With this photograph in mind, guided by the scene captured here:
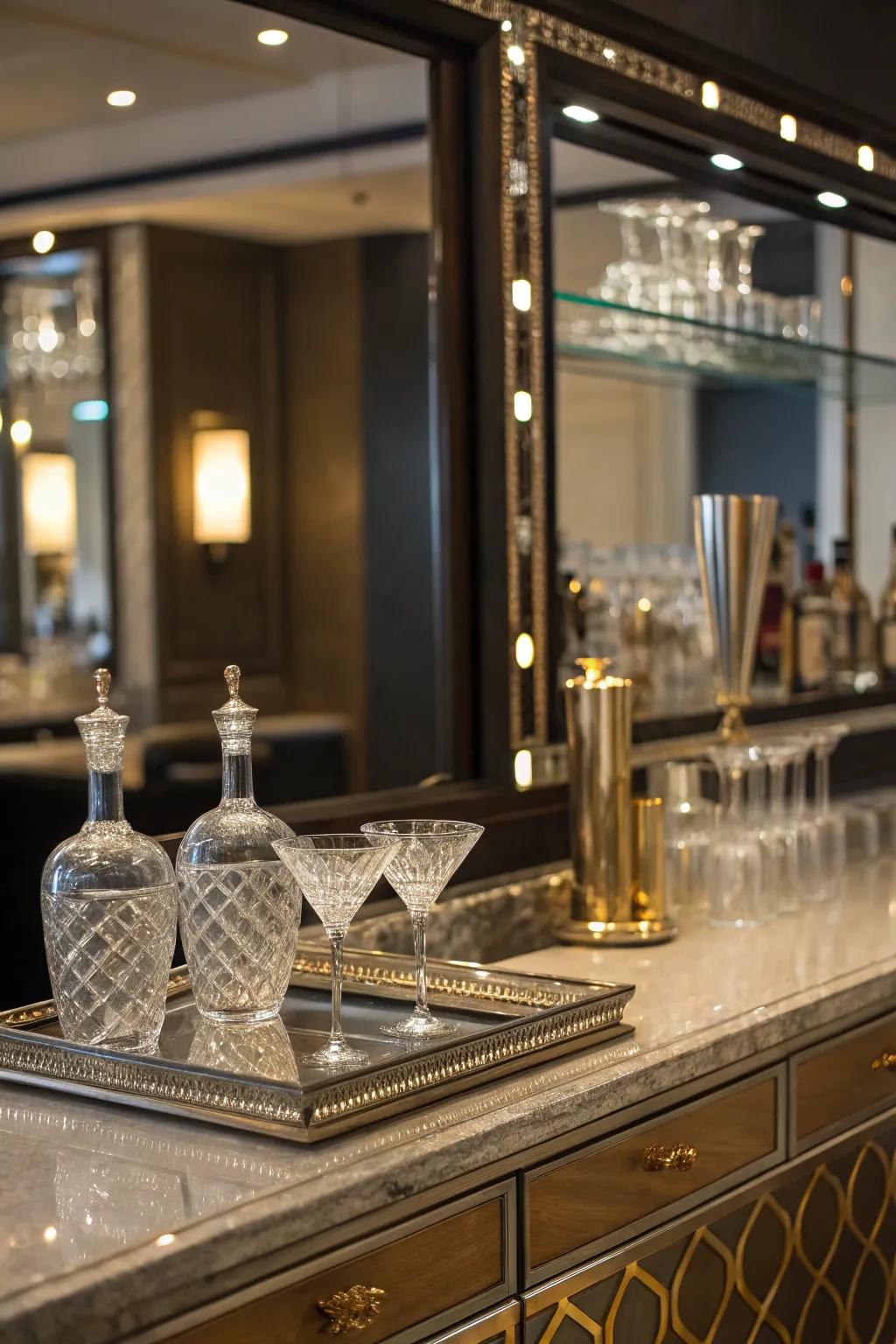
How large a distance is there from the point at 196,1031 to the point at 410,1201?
0.35 m

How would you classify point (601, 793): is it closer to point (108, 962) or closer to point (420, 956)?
point (420, 956)

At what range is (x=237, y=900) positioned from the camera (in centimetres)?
155

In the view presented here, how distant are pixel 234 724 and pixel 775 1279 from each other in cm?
85

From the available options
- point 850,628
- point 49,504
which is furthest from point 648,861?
point 49,504

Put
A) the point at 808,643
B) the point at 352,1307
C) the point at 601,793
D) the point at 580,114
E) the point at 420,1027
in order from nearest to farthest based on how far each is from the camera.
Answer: the point at 352,1307
the point at 420,1027
the point at 601,793
the point at 580,114
the point at 808,643

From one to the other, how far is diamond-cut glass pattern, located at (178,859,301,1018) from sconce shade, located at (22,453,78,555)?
520 cm

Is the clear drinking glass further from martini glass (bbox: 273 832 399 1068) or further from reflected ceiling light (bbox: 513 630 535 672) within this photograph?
martini glass (bbox: 273 832 399 1068)

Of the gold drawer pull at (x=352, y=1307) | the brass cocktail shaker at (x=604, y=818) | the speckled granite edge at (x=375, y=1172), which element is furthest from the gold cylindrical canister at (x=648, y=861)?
the gold drawer pull at (x=352, y=1307)

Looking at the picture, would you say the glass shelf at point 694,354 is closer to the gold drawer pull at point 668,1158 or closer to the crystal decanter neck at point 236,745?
the crystal decanter neck at point 236,745

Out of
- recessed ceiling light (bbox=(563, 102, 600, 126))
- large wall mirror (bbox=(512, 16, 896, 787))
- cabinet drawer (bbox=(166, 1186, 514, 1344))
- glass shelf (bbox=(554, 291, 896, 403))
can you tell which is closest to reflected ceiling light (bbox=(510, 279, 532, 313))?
large wall mirror (bbox=(512, 16, 896, 787))

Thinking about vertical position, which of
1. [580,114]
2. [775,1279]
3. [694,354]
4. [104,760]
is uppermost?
[580,114]

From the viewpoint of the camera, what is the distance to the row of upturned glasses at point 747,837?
226 centimetres

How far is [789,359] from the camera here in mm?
3277

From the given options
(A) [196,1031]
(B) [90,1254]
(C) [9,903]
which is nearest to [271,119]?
(C) [9,903]
